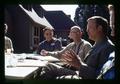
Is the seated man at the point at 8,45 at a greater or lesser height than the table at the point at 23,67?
greater

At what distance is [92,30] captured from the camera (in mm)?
3189

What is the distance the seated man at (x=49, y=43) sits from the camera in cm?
333

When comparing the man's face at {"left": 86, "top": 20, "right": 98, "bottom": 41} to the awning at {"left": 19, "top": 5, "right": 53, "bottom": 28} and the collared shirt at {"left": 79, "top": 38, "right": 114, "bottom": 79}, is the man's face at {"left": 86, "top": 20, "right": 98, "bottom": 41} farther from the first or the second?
the awning at {"left": 19, "top": 5, "right": 53, "bottom": 28}

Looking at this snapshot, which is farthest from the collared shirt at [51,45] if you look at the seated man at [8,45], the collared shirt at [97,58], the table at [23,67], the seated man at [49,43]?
the collared shirt at [97,58]

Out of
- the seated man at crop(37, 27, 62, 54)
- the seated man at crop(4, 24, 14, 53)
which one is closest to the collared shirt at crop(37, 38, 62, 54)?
the seated man at crop(37, 27, 62, 54)

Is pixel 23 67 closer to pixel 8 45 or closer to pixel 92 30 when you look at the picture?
pixel 8 45

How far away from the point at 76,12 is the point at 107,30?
43cm

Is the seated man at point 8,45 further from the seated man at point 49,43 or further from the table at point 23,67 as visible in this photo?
the seated man at point 49,43

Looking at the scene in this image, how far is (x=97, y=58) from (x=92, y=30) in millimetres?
351

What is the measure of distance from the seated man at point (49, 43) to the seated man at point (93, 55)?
8.1 inches

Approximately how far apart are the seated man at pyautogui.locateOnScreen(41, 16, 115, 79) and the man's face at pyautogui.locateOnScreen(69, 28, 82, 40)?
0.16m

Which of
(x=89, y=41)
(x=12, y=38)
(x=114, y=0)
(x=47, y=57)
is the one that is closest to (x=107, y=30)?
(x=89, y=41)

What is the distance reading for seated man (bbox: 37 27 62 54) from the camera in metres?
3.33

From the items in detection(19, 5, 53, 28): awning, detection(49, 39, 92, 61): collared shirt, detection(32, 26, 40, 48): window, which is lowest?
detection(49, 39, 92, 61): collared shirt
